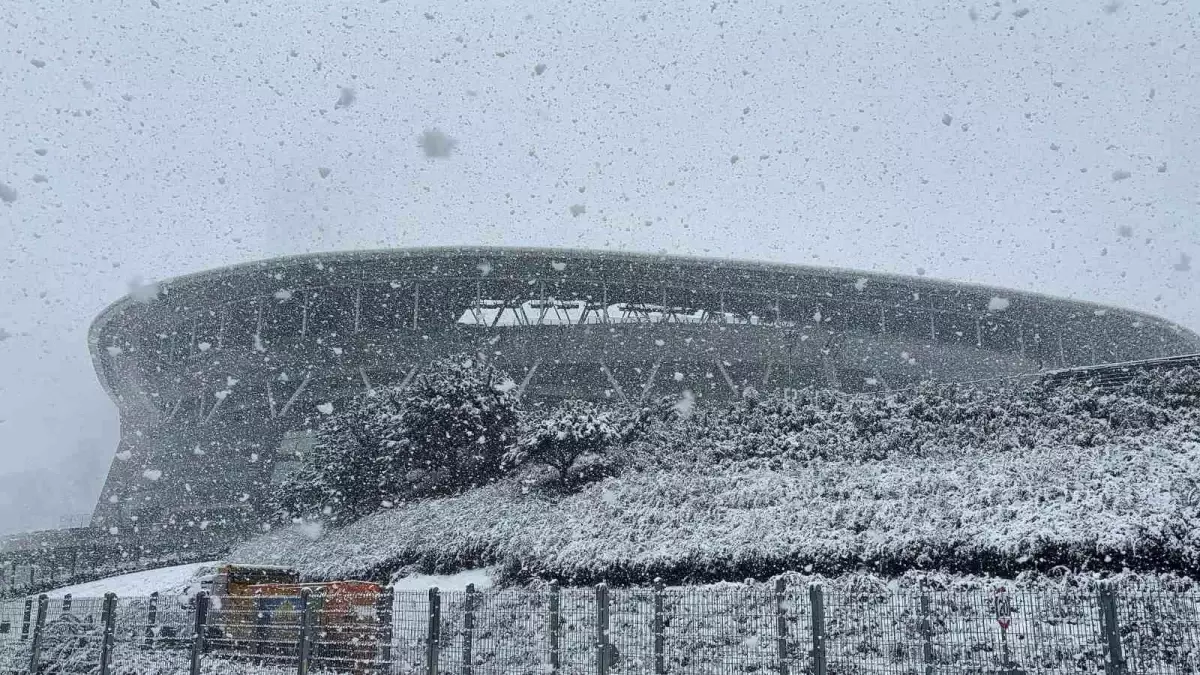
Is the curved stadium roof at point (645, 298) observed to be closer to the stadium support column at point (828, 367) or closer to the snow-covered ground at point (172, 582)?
the stadium support column at point (828, 367)

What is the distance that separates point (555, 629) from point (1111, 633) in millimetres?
5083

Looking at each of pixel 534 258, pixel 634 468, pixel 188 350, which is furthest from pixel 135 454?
pixel 634 468

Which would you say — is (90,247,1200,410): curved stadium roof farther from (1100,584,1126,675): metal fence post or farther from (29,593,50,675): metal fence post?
(1100,584,1126,675): metal fence post

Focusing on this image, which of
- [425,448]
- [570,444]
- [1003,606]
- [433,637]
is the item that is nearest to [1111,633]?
[1003,606]

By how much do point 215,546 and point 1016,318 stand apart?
1751 inches

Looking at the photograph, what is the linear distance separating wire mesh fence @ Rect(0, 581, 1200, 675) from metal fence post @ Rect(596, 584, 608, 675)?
0.01 metres

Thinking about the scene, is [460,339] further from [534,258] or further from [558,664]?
[558,664]

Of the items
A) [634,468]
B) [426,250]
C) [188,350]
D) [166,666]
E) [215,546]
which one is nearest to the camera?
[166,666]

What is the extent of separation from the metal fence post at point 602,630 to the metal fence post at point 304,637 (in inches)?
134

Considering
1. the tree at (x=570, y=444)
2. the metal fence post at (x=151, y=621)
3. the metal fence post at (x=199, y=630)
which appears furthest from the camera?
the tree at (x=570, y=444)

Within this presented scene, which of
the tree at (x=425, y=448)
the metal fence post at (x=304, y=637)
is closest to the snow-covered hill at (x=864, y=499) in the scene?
the tree at (x=425, y=448)

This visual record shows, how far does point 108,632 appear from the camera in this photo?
12.4 m

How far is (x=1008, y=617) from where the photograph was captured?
8.25 metres

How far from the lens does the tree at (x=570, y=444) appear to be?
23.4 m
